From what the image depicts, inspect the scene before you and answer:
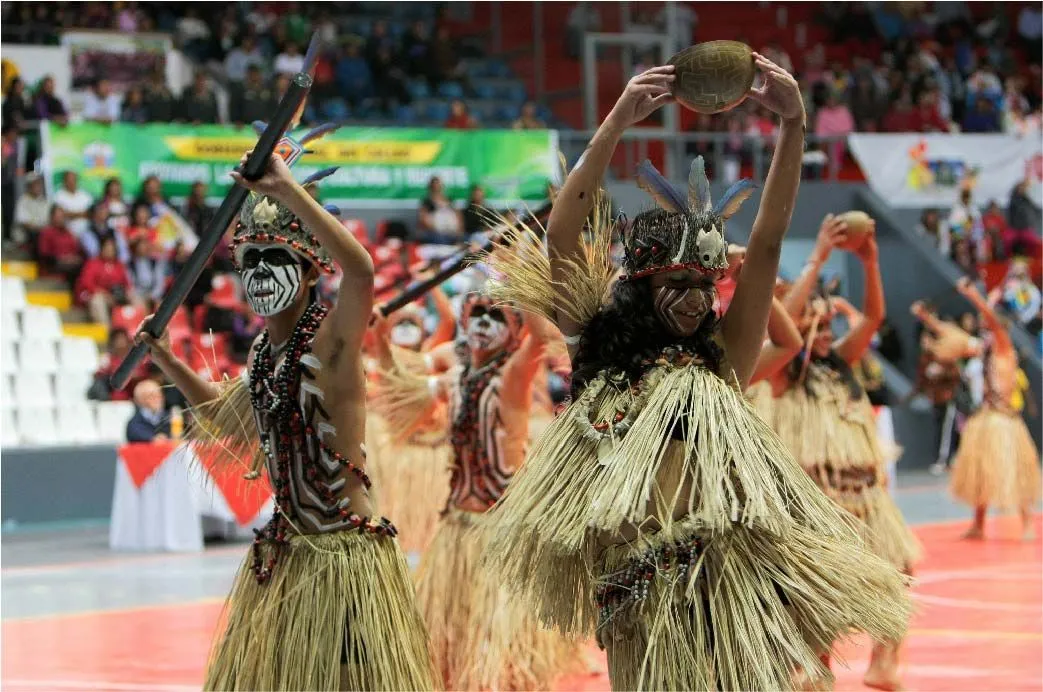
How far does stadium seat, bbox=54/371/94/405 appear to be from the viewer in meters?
13.9

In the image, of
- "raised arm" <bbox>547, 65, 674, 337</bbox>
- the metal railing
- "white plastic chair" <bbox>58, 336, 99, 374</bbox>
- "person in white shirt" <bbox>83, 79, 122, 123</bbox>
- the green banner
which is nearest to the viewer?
"raised arm" <bbox>547, 65, 674, 337</bbox>

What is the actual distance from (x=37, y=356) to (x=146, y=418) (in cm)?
266

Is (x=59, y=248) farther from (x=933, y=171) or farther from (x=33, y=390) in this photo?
(x=933, y=171)

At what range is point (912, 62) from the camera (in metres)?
22.4

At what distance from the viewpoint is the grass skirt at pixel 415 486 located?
8.24m

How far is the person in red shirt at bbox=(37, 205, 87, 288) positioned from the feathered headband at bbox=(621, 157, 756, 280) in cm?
1202

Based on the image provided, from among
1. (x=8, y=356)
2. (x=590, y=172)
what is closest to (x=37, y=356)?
(x=8, y=356)

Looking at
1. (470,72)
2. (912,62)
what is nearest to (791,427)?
(470,72)

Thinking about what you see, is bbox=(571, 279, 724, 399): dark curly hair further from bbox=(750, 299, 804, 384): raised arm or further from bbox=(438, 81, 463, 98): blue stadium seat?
bbox=(438, 81, 463, 98): blue stadium seat

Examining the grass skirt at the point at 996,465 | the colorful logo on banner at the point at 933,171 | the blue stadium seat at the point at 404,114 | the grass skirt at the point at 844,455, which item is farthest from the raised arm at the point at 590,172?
the colorful logo on banner at the point at 933,171

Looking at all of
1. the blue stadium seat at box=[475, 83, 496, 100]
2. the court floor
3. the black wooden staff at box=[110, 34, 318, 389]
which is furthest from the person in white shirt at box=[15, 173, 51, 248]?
the black wooden staff at box=[110, 34, 318, 389]

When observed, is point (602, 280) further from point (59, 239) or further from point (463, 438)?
point (59, 239)

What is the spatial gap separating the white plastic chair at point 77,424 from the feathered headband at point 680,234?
34.5ft

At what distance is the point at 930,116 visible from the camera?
846 inches
